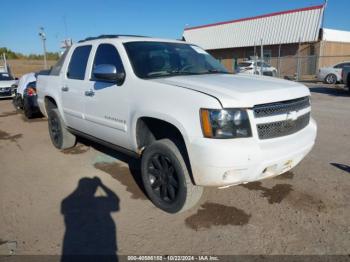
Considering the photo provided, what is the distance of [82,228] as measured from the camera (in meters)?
3.19

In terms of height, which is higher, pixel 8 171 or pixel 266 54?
pixel 266 54

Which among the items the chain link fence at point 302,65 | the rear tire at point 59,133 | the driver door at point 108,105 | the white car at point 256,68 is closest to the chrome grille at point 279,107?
the driver door at point 108,105

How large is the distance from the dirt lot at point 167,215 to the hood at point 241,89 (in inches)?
50.4

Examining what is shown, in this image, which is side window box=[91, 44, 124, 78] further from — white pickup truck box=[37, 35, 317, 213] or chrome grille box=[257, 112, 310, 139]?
chrome grille box=[257, 112, 310, 139]

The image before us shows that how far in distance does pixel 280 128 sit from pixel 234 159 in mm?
674

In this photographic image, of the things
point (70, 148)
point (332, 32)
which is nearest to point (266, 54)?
point (332, 32)

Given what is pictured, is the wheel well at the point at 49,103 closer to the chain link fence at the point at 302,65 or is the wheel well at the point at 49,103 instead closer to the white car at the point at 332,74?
the white car at the point at 332,74

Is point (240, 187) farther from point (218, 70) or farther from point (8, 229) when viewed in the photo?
point (8, 229)

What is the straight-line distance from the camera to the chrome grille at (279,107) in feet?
9.59

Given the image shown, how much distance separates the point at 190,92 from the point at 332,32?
30.0 meters

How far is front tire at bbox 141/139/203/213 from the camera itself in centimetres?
315

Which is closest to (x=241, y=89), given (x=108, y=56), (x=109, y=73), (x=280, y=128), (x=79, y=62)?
(x=280, y=128)

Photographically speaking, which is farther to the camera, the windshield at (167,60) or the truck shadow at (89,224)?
the windshield at (167,60)

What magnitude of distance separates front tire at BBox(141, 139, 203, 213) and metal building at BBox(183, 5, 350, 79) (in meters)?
21.7
